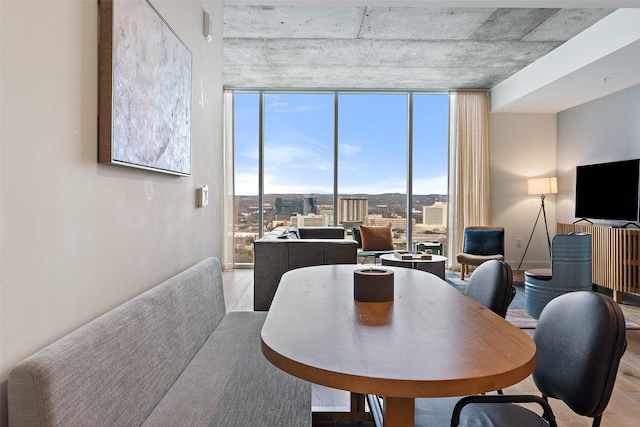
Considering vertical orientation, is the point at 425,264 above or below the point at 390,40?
below

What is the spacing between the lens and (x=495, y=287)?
1.84 metres

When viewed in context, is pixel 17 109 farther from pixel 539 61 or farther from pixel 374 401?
pixel 539 61

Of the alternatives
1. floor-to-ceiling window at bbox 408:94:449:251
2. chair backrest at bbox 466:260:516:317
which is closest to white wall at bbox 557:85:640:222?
floor-to-ceiling window at bbox 408:94:449:251

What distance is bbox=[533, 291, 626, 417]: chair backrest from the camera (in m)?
1.14

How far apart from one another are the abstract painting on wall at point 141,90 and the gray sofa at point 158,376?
20.1 inches

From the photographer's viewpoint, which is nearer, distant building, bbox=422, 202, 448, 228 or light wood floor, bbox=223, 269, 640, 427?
light wood floor, bbox=223, 269, 640, 427

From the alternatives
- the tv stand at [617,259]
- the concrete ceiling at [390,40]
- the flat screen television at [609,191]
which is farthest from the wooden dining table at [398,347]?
the flat screen television at [609,191]

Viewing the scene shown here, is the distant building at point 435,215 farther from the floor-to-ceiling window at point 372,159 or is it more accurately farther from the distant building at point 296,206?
the distant building at point 296,206

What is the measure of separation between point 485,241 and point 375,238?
1.48 metres

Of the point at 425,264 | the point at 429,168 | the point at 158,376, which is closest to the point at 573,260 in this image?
the point at 425,264

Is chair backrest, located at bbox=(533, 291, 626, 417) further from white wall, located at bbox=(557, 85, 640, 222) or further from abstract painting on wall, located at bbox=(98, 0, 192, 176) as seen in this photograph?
white wall, located at bbox=(557, 85, 640, 222)

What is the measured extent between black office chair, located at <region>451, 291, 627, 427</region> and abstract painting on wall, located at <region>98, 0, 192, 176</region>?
128 cm

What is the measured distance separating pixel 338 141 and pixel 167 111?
5.12 meters

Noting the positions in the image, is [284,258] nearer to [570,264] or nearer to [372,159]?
[570,264]
